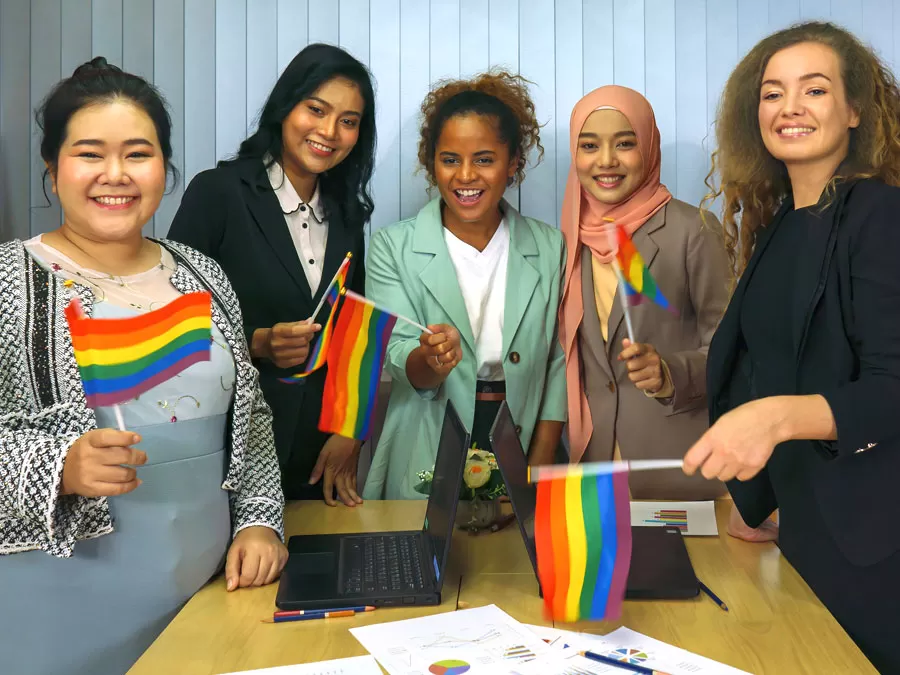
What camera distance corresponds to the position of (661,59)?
122 inches

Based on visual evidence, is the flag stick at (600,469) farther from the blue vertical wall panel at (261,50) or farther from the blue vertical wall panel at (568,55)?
the blue vertical wall panel at (261,50)

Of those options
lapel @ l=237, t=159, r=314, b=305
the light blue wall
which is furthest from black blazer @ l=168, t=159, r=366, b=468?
the light blue wall

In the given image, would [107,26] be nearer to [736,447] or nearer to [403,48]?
[403,48]

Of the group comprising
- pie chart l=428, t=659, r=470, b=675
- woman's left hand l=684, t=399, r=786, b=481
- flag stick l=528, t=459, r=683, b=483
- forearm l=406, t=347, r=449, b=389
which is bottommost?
pie chart l=428, t=659, r=470, b=675

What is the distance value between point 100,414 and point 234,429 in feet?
0.84

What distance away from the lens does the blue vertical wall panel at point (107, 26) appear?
312 centimetres

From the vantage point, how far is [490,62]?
3131mm

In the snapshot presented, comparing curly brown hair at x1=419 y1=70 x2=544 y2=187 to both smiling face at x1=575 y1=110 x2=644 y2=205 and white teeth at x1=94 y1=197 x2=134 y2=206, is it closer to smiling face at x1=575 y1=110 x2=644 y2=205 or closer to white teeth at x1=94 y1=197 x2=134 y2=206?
smiling face at x1=575 y1=110 x2=644 y2=205

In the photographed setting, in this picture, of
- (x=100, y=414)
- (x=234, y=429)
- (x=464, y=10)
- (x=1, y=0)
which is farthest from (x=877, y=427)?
(x=1, y=0)

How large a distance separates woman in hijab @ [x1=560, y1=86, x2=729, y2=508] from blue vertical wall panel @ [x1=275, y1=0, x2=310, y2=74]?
3.96 ft

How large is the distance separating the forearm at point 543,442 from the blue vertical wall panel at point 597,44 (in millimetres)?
1327

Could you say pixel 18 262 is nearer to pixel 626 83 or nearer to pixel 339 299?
pixel 339 299

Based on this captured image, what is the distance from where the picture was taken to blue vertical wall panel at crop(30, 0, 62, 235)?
123 inches

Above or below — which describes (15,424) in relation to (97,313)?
below
